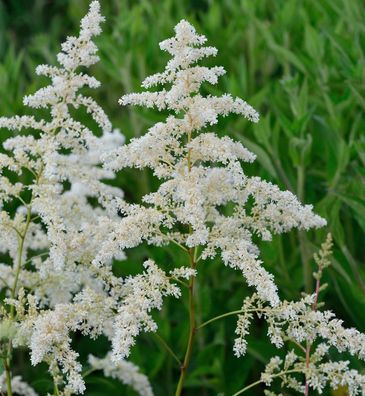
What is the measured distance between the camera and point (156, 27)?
4.56m

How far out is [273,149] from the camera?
10.3ft

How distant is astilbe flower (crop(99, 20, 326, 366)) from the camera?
195cm

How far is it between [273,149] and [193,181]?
1184mm

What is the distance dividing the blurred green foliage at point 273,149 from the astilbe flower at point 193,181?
68cm

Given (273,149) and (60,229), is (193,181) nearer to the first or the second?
(60,229)

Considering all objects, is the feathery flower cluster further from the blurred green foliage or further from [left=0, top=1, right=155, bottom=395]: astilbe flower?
the blurred green foliage

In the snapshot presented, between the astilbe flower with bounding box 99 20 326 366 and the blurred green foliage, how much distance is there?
2.23ft

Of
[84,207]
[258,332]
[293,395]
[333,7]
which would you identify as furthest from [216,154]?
[333,7]

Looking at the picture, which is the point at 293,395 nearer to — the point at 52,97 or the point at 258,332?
the point at 258,332

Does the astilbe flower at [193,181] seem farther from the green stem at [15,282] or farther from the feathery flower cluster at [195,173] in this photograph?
the green stem at [15,282]

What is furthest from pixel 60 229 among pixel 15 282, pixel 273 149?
pixel 273 149

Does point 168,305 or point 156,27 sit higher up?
point 156,27

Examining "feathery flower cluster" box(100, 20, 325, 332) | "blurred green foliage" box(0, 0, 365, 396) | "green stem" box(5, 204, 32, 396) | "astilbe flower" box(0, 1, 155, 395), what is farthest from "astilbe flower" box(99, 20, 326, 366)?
"blurred green foliage" box(0, 0, 365, 396)

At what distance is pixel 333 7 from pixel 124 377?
2.35 meters
